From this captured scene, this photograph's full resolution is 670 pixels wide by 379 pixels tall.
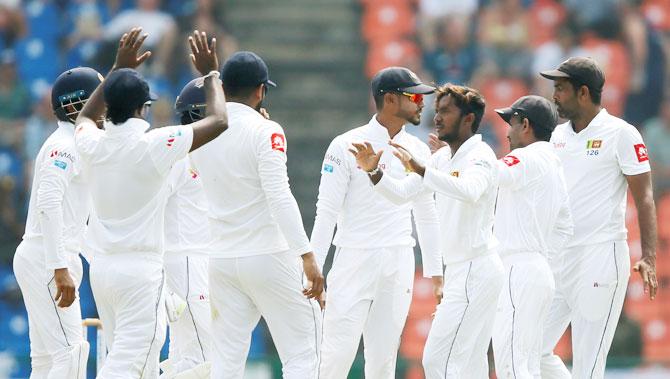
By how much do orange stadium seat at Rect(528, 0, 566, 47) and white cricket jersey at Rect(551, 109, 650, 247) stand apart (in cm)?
772

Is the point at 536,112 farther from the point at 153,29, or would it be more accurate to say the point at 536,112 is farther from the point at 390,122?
the point at 153,29

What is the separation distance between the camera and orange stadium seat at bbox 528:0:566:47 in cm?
1603

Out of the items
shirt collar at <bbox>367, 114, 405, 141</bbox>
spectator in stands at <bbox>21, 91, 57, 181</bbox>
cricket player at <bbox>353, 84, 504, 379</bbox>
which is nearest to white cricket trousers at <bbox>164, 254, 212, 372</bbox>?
shirt collar at <bbox>367, 114, 405, 141</bbox>

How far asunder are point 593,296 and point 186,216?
A: 109 inches

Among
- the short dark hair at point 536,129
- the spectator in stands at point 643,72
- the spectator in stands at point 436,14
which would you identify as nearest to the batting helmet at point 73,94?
the short dark hair at point 536,129

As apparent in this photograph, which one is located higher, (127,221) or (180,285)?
(127,221)

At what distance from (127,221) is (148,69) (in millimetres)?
8606

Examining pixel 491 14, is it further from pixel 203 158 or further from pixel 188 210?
pixel 203 158

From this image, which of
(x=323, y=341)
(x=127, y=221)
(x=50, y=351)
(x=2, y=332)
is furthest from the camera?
(x=2, y=332)

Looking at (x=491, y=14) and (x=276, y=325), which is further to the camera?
(x=491, y=14)

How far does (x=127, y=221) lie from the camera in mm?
7094

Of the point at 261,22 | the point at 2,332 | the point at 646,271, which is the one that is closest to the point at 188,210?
the point at 646,271

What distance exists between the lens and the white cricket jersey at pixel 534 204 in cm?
805

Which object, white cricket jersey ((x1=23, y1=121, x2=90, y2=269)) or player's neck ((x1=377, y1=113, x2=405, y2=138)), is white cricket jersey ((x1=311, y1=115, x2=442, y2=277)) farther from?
white cricket jersey ((x1=23, y1=121, x2=90, y2=269))
